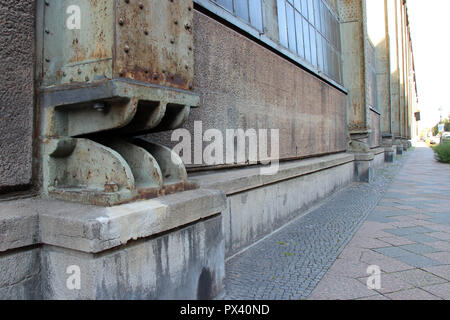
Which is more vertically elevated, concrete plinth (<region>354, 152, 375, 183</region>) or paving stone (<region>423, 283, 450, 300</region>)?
concrete plinth (<region>354, 152, 375, 183</region>)

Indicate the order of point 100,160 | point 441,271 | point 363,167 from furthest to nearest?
1. point 363,167
2. point 441,271
3. point 100,160

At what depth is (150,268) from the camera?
180 centimetres

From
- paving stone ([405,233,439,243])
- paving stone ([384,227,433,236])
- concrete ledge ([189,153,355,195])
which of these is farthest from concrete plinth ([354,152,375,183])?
paving stone ([405,233,439,243])

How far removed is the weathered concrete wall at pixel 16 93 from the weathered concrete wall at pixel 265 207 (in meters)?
1.72

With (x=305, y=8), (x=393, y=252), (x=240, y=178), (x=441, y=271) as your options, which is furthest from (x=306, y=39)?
(x=441, y=271)

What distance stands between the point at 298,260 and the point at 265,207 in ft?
2.87

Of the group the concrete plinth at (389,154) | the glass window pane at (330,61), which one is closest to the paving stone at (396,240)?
the glass window pane at (330,61)

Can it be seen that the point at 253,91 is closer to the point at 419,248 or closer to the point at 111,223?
the point at 419,248

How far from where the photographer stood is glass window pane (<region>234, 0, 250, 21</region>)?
3.94 meters

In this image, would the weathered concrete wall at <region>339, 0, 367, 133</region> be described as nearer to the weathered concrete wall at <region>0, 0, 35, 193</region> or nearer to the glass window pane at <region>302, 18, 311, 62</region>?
the glass window pane at <region>302, 18, 311, 62</region>

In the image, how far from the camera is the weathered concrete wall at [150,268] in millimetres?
1563

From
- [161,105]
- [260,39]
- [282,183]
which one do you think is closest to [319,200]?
[282,183]

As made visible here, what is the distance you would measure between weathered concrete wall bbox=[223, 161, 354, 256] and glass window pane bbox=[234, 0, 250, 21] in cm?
198

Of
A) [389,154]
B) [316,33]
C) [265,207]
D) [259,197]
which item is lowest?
[265,207]
